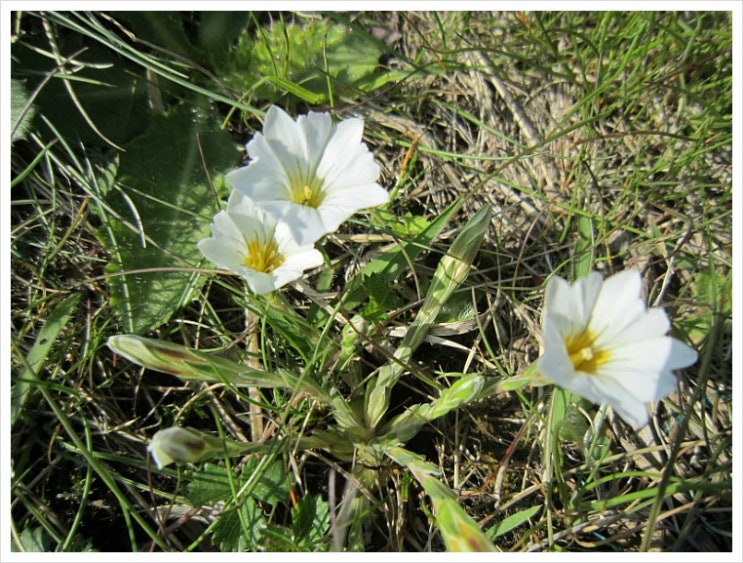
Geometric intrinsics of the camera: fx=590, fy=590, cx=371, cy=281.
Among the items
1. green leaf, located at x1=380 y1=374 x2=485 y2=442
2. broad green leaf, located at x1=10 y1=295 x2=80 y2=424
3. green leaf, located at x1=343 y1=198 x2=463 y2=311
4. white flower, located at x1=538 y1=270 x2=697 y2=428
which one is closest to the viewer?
white flower, located at x1=538 y1=270 x2=697 y2=428

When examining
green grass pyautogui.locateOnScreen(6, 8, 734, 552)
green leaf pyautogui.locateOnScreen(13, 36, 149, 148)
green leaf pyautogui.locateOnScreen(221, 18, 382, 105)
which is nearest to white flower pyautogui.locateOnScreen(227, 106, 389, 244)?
green grass pyautogui.locateOnScreen(6, 8, 734, 552)

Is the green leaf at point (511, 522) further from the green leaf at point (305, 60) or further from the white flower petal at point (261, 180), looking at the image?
the green leaf at point (305, 60)

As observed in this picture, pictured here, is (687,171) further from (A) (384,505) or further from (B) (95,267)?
(B) (95,267)

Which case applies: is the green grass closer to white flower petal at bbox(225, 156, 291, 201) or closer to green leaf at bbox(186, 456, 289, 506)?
green leaf at bbox(186, 456, 289, 506)

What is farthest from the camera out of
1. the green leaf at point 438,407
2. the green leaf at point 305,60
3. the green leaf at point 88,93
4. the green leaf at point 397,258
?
the green leaf at point 305,60

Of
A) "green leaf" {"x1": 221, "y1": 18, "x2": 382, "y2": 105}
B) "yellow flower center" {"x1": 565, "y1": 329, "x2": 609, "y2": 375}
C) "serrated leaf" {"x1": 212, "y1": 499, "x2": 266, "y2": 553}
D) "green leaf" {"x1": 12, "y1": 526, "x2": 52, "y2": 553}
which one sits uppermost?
"green leaf" {"x1": 221, "y1": 18, "x2": 382, "y2": 105}

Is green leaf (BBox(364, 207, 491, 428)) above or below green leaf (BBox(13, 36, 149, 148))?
below

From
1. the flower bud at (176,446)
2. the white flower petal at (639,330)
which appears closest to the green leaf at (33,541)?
the flower bud at (176,446)
